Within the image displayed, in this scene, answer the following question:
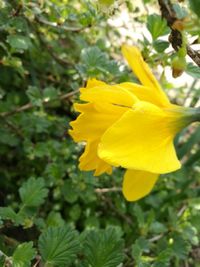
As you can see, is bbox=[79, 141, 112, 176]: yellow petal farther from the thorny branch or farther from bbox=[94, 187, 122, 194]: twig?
bbox=[94, 187, 122, 194]: twig

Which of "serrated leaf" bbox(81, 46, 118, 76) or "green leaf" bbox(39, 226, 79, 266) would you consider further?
"serrated leaf" bbox(81, 46, 118, 76)

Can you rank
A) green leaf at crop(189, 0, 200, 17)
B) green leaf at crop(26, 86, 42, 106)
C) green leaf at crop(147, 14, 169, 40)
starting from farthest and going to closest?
green leaf at crop(26, 86, 42, 106)
green leaf at crop(147, 14, 169, 40)
green leaf at crop(189, 0, 200, 17)

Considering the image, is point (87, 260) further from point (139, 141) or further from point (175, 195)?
point (175, 195)

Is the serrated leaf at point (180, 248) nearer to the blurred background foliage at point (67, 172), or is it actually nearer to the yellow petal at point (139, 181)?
the blurred background foliage at point (67, 172)

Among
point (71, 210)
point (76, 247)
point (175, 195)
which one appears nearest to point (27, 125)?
point (71, 210)

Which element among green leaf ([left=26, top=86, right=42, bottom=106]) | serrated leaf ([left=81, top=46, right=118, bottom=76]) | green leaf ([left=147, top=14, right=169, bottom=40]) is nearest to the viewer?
green leaf ([left=147, top=14, right=169, bottom=40])

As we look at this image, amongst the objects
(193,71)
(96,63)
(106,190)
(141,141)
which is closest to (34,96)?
(96,63)

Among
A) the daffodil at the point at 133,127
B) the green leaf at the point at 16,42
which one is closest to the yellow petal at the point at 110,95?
the daffodil at the point at 133,127

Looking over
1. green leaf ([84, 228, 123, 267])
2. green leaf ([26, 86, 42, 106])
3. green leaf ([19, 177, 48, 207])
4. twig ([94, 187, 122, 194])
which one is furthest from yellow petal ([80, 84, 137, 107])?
twig ([94, 187, 122, 194])
